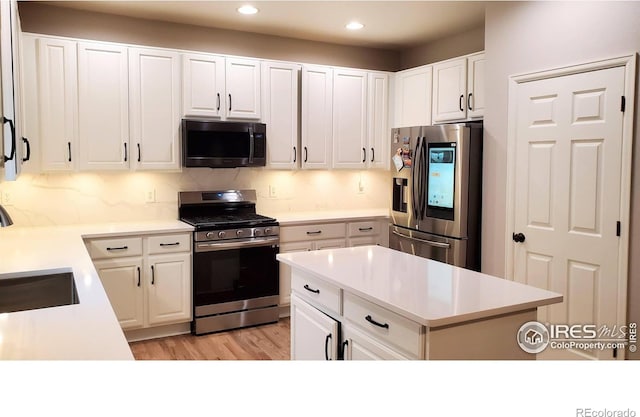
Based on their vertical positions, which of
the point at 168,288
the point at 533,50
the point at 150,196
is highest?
the point at 533,50

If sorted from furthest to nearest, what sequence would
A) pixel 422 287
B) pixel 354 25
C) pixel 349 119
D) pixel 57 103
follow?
pixel 349 119, pixel 354 25, pixel 57 103, pixel 422 287

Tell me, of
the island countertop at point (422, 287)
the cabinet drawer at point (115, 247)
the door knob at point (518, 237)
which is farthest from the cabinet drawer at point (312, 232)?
the island countertop at point (422, 287)

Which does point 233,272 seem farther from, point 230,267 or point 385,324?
point 385,324

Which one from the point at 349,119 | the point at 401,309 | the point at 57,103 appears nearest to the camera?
the point at 401,309

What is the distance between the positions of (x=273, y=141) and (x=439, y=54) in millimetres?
1899

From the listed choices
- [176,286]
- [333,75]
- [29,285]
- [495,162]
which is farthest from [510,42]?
[29,285]

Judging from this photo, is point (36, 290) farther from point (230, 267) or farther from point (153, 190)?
point (153, 190)

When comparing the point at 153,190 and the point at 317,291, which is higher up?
the point at 153,190

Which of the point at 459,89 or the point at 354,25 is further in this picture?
the point at 354,25

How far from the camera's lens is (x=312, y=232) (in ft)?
15.1

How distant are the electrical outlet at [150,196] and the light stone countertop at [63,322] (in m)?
1.41

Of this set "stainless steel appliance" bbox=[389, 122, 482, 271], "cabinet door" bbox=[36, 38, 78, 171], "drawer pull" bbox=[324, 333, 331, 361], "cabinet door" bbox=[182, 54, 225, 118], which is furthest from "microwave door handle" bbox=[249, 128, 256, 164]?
"drawer pull" bbox=[324, 333, 331, 361]

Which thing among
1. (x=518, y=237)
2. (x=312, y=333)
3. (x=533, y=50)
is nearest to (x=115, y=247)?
(x=312, y=333)

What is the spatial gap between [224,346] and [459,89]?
2.86 metres
